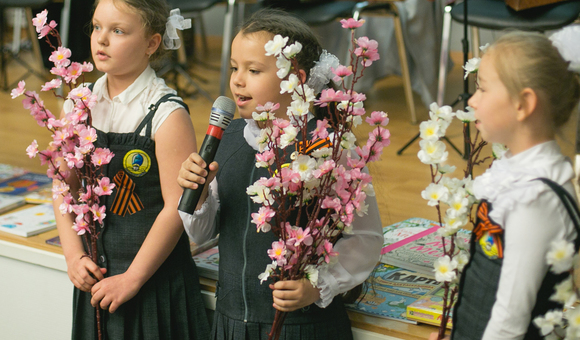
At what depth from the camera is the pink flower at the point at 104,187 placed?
129cm

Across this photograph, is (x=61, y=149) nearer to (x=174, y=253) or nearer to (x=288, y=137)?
(x=174, y=253)

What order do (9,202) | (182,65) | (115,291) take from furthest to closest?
(182,65), (9,202), (115,291)

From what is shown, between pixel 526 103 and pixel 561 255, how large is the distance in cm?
20

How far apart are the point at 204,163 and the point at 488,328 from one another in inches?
20.4

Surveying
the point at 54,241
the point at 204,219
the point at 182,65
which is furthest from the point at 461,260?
the point at 182,65

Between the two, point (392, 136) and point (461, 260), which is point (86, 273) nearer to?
point (461, 260)

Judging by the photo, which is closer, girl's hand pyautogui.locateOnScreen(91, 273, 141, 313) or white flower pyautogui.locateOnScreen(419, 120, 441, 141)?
white flower pyautogui.locateOnScreen(419, 120, 441, 141)

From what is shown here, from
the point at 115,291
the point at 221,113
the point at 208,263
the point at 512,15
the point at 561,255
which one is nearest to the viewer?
the point at 561,255

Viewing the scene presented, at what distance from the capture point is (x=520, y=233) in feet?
2.76

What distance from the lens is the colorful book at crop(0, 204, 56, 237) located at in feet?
5.90

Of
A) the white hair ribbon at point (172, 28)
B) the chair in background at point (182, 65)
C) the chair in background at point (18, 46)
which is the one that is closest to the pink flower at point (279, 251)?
the white hair ribbon at point (172, 28)

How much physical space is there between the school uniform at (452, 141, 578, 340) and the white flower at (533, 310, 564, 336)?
1.1 inches

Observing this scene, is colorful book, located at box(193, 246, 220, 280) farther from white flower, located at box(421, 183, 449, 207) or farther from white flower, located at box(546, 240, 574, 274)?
white flower, located at box(546, 240, 574, 274)

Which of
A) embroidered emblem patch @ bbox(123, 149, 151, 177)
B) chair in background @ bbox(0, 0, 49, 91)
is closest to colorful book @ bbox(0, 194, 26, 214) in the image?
embroidered emblem patch @ bbox(123, 149, 151, 177)
